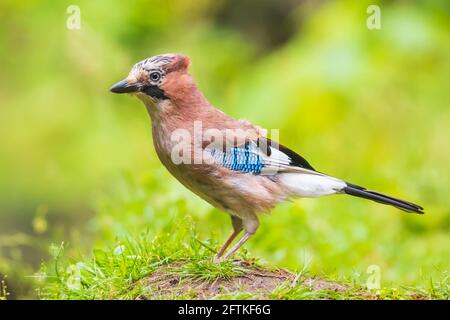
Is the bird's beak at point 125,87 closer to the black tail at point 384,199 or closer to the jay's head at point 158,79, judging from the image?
the jay's head at point 158,79

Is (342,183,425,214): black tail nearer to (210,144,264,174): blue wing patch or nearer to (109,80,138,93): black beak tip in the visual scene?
(210,144,264,174): blue wing patch

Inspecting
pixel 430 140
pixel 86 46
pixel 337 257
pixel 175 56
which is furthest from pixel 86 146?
pixel 175 56

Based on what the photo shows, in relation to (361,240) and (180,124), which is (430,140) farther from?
(180,124)

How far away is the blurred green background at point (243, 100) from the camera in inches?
327

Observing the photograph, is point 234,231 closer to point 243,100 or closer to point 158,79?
point 158,79

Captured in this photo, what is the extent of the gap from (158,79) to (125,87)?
21cm

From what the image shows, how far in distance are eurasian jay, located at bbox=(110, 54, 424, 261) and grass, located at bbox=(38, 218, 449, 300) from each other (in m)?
0.22

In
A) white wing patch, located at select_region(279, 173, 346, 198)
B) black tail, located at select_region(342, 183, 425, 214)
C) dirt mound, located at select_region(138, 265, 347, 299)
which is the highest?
white wing patch, located at select_region(279, 173, 346, 198)

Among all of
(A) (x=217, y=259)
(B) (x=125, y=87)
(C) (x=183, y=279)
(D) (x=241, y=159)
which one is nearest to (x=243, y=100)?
(D) (x=241, y=159)

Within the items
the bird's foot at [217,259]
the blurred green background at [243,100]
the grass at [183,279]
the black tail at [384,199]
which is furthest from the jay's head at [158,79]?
the blurred green background at [243,100]

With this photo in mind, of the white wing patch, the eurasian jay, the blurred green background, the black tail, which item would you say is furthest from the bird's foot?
the blurred green background

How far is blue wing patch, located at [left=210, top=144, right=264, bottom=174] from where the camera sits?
497cm

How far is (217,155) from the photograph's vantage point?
497cm

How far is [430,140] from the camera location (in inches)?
383
